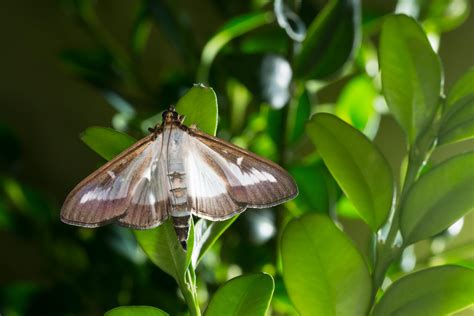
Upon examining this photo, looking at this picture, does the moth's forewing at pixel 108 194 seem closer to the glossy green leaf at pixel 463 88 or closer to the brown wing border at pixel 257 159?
the brown wing border at pixel 257 159

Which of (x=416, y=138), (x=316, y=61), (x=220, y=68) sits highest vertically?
(x=220, y=68)

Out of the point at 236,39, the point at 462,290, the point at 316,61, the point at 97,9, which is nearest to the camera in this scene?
the point at 462,290

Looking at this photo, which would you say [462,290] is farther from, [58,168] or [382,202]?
[58,168]

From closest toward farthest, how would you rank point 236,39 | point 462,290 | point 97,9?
point 462,290, point 236,39, point 97,9

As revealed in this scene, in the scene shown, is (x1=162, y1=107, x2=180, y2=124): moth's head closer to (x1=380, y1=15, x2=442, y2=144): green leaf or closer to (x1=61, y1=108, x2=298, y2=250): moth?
(x1=61, y1=108, x2=298, y2=250): moth

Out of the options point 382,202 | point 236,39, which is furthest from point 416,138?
point 236,39

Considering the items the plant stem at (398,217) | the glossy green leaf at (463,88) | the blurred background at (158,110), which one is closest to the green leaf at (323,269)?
the plant stem at (398,217)
